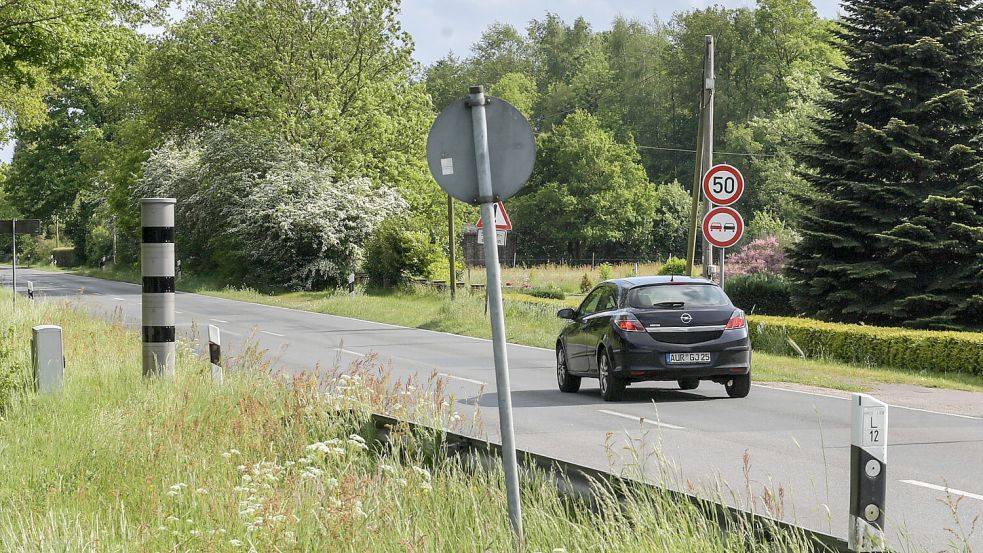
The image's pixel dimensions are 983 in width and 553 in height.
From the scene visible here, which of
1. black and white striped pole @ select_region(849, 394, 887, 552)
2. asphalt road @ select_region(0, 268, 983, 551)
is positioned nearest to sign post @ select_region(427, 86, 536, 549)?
asphalt road @ select_region(0, 268, 983, 551)

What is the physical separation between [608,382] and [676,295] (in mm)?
1371

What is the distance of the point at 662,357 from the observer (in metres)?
14.0

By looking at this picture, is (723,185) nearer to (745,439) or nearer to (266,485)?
(745,439)

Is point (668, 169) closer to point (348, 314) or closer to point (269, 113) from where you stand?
point (269, 113)

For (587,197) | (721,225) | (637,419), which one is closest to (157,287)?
(637,419)

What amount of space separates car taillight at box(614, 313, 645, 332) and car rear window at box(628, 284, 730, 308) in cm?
23

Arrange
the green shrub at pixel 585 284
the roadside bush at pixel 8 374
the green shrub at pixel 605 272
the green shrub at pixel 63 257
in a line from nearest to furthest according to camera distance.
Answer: the roadside bush at pixel 8 374, the green shrub at pixel 585 284, the green shrub at pixel 605 272, the green shrub at pixel 63 257

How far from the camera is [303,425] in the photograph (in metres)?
7.84

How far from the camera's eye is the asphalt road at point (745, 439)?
24.7 feet

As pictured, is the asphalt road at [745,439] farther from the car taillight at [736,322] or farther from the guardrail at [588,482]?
the car taillight at [736,322]

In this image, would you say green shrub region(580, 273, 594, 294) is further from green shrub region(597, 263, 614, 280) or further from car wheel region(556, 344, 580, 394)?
car wheel region(556, 344, 580, 394)

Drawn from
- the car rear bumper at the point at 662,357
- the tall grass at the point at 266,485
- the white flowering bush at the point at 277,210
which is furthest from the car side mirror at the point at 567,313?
the white flowering bush at the point at 277,210

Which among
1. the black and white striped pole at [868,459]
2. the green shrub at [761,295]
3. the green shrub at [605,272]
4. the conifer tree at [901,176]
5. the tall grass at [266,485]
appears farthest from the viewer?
the green shrub at [605,272]

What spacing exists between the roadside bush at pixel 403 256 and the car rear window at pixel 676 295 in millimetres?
28066
